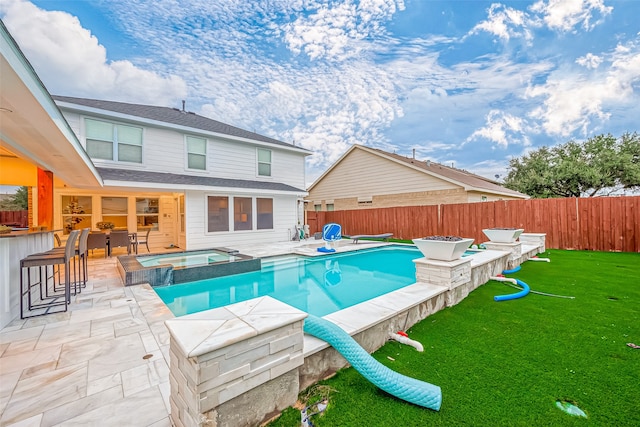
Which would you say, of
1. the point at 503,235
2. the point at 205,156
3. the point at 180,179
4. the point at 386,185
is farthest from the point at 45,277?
the point at 386,185

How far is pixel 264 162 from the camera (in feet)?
43.4

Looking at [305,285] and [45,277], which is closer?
[45,277]

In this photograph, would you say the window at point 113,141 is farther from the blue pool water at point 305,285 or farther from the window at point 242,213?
the blue pool water at point 305,285

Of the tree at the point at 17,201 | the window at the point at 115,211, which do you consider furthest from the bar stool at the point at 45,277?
the tree at the point at 17,201

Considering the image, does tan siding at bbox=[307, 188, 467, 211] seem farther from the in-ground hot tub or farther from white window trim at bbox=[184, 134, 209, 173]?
the in-ground hot tub

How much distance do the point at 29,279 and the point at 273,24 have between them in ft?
40.6

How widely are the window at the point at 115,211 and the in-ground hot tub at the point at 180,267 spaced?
12.7ft

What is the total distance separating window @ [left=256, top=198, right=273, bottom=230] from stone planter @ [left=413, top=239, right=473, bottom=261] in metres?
8.87

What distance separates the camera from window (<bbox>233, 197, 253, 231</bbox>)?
11492 mm

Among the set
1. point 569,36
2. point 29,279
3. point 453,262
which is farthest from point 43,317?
point 569,36

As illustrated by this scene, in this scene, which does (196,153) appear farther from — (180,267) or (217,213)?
(180,267)

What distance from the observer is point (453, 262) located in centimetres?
427

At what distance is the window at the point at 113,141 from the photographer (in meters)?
8.92

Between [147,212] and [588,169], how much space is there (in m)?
26.9
